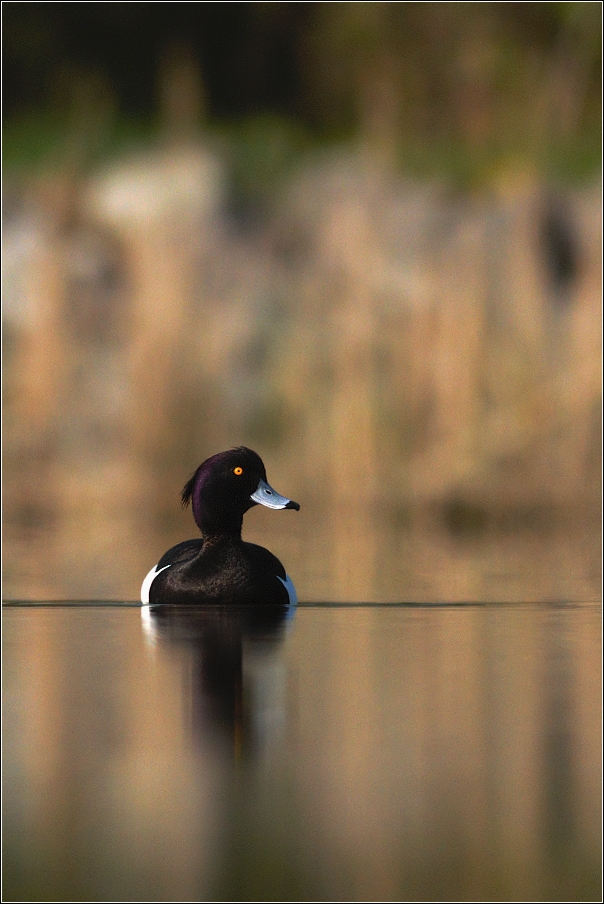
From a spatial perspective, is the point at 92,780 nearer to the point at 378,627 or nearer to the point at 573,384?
the point at 378,627

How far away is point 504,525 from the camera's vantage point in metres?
9.96

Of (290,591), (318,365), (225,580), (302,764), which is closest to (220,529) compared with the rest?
(225,580)

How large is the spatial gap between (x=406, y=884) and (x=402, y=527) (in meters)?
6.67

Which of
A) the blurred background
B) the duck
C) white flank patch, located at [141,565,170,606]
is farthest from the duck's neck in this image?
the blurred background

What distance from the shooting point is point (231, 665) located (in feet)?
17.2

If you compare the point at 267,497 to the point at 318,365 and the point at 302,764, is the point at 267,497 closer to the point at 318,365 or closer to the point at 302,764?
the point at 302,764

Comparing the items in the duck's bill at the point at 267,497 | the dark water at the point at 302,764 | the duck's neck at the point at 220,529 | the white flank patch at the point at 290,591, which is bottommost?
the dark water at the point at 302,764

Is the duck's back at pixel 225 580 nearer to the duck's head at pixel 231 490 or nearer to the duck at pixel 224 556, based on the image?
the duck at pixel 224 556

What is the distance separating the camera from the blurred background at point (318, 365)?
914cm

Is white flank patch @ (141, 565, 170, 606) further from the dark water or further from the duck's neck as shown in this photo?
the dark water

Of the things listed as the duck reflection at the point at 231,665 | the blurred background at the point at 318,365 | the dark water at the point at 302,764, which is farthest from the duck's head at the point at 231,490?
the dark water at the point at 302,764

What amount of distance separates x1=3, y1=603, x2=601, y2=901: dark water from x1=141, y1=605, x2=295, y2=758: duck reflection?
1 centimetres

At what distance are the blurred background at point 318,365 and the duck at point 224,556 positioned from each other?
0.41 metres

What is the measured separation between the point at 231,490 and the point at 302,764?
9.13ft
